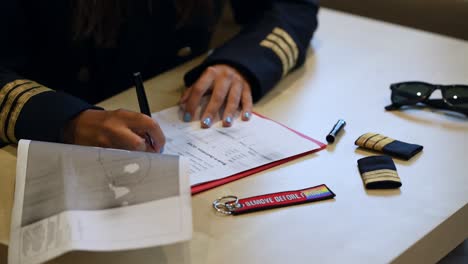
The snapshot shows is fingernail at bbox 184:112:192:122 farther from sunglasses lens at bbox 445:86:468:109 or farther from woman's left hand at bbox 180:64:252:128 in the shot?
sunglasses lens at bbox 445:86:468:109

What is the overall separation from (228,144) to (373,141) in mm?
203

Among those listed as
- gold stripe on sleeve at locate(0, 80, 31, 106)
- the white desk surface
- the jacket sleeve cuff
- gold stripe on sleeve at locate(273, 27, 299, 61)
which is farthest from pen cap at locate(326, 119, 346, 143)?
gold stripe on sleeve at locate(0, 80, 31, 106)

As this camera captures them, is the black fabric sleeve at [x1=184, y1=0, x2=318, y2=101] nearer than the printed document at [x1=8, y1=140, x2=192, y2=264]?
No

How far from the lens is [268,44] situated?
1.32m

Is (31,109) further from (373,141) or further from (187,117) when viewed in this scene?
(373,141)

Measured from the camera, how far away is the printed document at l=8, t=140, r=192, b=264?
774 millimetres

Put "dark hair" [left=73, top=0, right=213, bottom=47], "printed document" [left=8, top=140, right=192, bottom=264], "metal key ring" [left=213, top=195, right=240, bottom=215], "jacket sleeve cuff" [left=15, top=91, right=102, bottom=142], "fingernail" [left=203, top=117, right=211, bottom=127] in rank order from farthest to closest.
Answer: "dark hair" [left=73, top=0, right=213, bottom=47]
"fingernail" [left=203, top=117, right=211, bottom=127]
"jacket sleeve cuff" [left=15, top=91, right=102, bottom=142]
"metal key ring" [left=213, top=195, right=240, bottom=215]
"printed document" [left=8, top=140, right=192, bottom=264]

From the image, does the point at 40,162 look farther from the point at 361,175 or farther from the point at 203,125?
the point at 361,175

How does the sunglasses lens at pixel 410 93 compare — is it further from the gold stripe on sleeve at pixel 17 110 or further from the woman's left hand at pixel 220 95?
the gold stripe on sleeve at pixel 17 110

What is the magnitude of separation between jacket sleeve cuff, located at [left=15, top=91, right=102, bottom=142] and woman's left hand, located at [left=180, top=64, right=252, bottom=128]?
0.18 meters

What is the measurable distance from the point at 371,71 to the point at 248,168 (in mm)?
423

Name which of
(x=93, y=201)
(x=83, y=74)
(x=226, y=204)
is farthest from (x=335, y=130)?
(x=83, y=74)

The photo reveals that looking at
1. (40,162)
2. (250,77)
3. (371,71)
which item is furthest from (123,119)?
(371,71)

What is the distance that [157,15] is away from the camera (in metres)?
1.36
